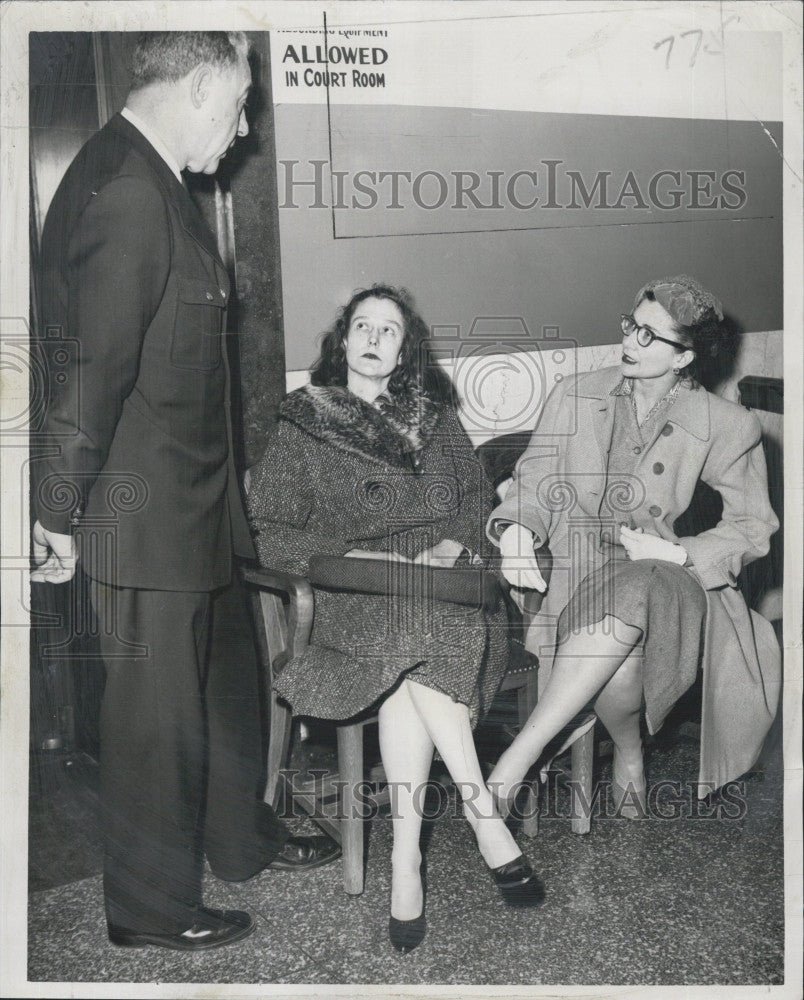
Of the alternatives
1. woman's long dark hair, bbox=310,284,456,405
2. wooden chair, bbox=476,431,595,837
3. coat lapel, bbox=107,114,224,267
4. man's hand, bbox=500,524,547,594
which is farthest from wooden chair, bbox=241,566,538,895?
coat lapel, bbox=107,114,224,267

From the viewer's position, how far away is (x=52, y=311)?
2.55 metres

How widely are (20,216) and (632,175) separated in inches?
61.5

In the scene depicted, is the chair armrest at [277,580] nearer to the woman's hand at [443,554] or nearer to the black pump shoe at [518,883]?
the woman's hand at [443,554]

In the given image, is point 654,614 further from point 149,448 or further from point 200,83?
point 200,83

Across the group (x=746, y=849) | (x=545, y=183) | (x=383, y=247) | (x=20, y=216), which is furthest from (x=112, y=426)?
(x=746, y=849)

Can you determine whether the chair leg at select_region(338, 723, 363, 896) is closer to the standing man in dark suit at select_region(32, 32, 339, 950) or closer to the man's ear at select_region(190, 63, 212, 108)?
the standing man in dark suit at select_region(32, 32, 339, 950)

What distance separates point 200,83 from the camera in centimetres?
253

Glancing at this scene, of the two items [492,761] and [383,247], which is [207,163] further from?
[492,761]

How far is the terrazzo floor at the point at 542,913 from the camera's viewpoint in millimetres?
2541

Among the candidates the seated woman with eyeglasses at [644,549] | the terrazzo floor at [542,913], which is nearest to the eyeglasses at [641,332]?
the seated woman with eyeglasses at [644,549]

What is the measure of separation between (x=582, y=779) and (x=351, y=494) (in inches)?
39.5

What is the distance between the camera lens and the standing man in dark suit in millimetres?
2500

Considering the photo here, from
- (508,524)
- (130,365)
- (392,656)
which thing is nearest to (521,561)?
(508,524)

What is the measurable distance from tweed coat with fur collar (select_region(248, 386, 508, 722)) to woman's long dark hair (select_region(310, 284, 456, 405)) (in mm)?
33
